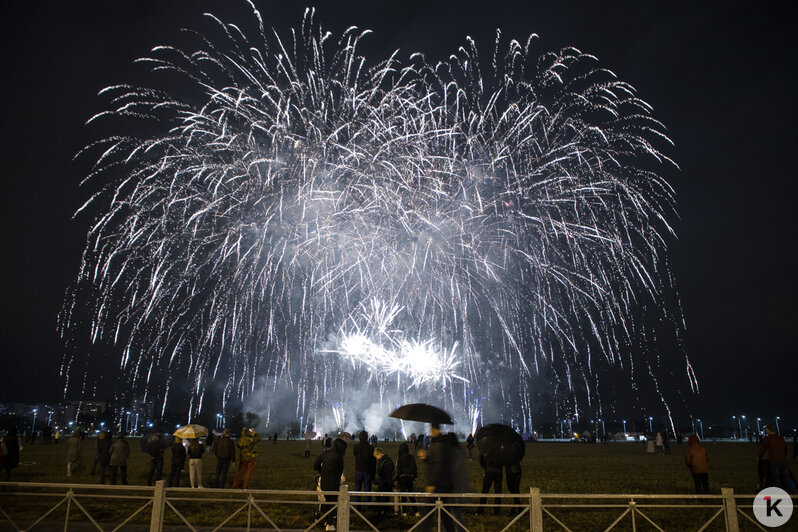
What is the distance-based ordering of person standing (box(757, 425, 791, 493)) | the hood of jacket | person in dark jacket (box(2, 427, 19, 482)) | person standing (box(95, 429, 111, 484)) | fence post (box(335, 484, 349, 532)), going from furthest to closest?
person standing (box(95, 429, 111, 484)), person in dark jacket (box(2, 427, 19, 482)), person standing (box(757, 425, 791, 493)), the hood of jacket, fence post (box(335, 484, 349, 532))

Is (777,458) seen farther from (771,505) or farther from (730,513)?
(730,513)

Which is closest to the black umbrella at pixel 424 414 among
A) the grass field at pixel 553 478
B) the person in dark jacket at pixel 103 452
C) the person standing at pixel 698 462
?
the grass field at pixel 553 478

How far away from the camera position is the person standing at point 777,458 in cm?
1234

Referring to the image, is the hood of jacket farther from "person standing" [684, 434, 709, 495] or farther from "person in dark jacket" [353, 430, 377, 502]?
"person standing" [684, 434, 709, 495]

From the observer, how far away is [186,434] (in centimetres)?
1691

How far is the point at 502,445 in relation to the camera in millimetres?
12578

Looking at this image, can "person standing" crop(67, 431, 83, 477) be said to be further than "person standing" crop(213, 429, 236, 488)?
Yes

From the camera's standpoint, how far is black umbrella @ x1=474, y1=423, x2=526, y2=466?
12562 millimetres

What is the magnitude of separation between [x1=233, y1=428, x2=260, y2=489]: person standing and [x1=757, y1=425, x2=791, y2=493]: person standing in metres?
12.4

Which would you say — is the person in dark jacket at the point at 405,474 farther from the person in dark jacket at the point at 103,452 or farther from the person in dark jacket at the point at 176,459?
the person in dark jacket at the point at 103,452

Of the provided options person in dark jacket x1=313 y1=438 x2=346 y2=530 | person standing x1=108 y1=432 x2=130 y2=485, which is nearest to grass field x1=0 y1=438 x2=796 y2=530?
person in dark jacket x1=313 y1=438 x2=346 y2=530

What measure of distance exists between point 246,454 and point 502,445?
7.20m

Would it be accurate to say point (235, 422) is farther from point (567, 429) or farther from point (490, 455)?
point (490, 455)

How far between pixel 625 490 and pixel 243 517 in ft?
34.5
